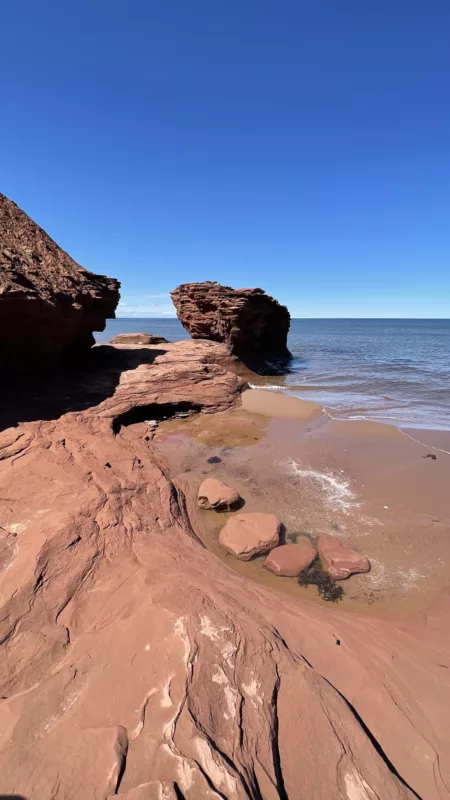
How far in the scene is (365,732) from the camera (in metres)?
2.47

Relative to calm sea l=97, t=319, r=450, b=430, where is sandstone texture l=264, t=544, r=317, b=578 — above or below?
below

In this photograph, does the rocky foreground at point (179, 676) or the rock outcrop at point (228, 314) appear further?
the rock outcrop at point (228, 314)

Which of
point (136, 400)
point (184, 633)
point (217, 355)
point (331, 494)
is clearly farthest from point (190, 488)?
point (217, 355)

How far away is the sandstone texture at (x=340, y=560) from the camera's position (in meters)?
4.39

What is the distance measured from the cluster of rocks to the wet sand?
13cm

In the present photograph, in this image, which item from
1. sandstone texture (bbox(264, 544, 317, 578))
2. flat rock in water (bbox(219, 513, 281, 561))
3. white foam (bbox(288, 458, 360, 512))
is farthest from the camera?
white foam (bbox(288, 458, 360, 512))

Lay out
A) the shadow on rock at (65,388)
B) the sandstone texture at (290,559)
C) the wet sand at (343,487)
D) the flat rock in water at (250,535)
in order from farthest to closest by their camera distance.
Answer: the shadow on rock at (65,388), the flat rock in water at (250,535), the sandstone texture at (290,559), the wet sand at (343,487)

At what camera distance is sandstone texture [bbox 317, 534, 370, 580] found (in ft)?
14.4

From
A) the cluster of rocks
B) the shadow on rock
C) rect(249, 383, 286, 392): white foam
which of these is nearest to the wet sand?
the cluster of rocks

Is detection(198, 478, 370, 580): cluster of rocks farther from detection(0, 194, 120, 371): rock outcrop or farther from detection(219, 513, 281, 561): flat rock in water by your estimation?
detection(0, 194, 120, 371): rock outcrop

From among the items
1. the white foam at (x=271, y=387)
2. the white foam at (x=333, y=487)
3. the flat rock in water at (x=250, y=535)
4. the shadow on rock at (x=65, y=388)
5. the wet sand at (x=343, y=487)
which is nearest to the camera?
the wet sand at (x=343, y=487)

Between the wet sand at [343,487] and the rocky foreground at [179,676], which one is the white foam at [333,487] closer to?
the wet sand at [343,487]

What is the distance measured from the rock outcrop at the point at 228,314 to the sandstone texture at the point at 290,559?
16.0 m

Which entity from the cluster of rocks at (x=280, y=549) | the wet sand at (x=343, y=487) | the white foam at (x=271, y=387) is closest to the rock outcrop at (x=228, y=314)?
the white foam at (x=271, y=387)
